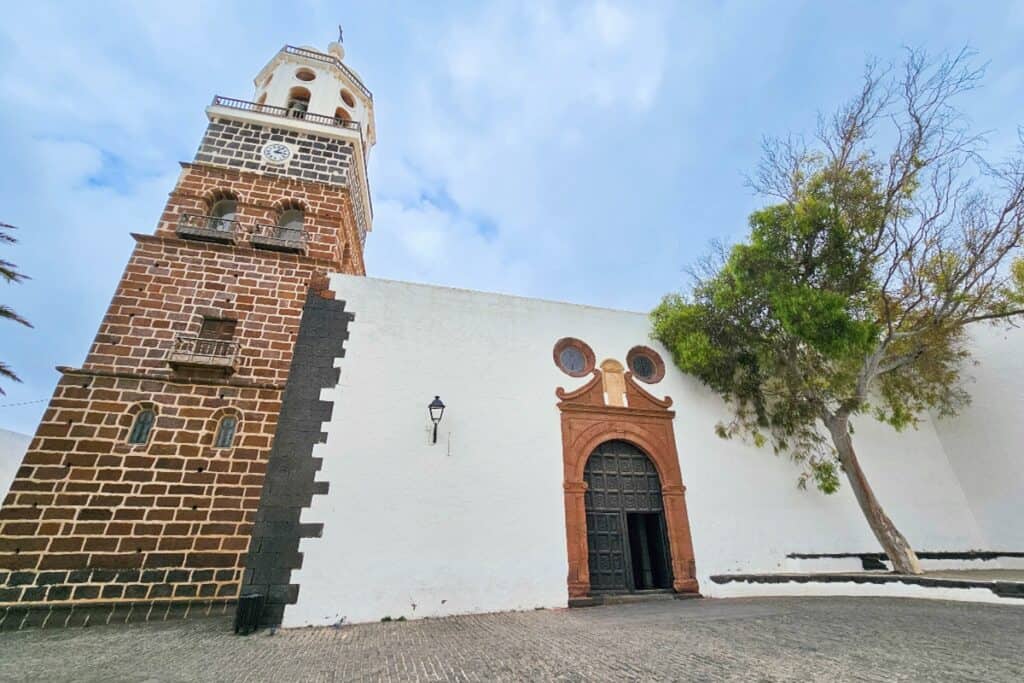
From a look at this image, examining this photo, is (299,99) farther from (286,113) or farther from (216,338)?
(216,338)

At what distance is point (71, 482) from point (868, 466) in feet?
46.4

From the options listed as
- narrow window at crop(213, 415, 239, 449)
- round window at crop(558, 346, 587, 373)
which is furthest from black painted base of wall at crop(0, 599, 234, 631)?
round window at crop(558, 346, 587, 373)

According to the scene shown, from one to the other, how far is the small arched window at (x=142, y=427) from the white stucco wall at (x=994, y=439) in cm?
1579

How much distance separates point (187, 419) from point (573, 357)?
6584 mm

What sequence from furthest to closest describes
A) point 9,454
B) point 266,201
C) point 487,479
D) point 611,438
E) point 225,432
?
point 9,454 < point 266,201 < point 611,438 < point 225,432 < point 487,479

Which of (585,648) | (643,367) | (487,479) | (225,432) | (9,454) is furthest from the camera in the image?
(9,454)

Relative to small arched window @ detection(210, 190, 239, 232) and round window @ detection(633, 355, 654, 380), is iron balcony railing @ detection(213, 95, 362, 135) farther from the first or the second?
round window @ detection(633, 355, 654, 380)

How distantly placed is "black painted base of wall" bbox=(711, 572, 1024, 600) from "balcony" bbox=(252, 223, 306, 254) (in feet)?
32.8

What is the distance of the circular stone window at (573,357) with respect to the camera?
8.02 m

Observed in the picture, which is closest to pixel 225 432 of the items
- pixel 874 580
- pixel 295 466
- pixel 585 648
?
pixel 295 466

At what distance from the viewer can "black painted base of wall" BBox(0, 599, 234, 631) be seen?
568 centimetres

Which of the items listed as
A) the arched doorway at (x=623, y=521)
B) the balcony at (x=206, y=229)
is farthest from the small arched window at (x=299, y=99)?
the arched doorway at (x=623, y=521)

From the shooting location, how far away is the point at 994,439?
936cm

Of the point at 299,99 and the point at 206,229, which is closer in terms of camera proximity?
the point at 206,229
